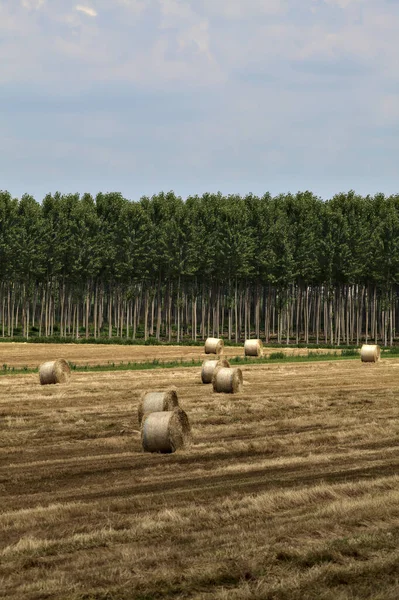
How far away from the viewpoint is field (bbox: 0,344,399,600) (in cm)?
951

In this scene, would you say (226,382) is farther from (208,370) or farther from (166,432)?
(166,432)

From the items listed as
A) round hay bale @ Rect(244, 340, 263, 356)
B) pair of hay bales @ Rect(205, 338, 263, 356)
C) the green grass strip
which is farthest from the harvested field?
the green grass strip

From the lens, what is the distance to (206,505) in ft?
43.0

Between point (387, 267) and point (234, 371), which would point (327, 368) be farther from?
point (387, 267)

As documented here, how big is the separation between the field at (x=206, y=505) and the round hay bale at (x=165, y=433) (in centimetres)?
32

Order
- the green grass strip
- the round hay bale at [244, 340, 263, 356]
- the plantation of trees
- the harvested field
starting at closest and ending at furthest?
1. the green grass strip
2. the harvested field
3. the round hay bale at [244, 340, 263, 356]
4. the plantation of trees

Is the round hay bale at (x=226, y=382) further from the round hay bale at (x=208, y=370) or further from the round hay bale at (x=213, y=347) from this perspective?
the round hay bale at (x=213, y=347)

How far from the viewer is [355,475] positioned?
1538 cm

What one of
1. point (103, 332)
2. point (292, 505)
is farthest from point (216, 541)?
point (103, 332)

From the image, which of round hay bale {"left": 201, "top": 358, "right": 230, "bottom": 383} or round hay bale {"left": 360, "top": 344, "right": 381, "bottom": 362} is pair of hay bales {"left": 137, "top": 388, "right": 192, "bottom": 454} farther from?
round hay bale {"left": 360, "top": 344, "right": 381, "bottom": 362}

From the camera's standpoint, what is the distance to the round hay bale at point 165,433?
18281 mm

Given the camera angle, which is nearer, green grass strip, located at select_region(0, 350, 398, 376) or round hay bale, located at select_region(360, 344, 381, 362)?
green grass strip, located at select_region(0, 350, 398, 376)

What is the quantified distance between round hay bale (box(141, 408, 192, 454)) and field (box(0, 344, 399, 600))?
1.06ft

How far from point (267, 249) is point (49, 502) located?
9157 cm
